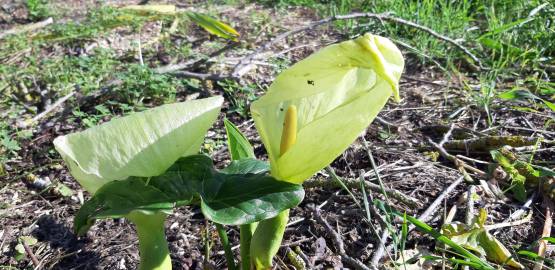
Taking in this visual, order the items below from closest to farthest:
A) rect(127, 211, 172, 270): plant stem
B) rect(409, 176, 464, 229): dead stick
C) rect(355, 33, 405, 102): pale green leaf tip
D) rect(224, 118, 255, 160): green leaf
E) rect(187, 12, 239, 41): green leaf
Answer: rect(355, 33, 405, 102): pale green leaf tip < rect(127, 211, 172, 270): plant stem < rect(224, 118, 255, 160): green leaf < rect(409, 176, 464, 229): dead stick < rect(187, 12, 239, 41): green leaf

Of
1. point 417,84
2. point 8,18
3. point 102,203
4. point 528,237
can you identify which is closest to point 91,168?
point 102,203

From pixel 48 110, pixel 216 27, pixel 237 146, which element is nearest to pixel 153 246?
pixel 237 146

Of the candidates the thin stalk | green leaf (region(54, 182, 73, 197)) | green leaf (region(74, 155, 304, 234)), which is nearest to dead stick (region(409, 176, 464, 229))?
the thin stalk

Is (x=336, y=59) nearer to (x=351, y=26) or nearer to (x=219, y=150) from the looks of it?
(x=219, y=150)

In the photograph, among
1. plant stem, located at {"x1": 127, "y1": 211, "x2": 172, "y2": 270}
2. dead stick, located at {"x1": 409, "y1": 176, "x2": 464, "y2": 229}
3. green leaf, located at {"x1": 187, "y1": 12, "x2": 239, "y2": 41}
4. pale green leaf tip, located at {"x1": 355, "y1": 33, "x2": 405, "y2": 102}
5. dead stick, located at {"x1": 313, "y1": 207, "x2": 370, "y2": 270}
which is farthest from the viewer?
green leaf, located at {"x1": 187, "y1": 12, "x2": 239, "y2": 41}

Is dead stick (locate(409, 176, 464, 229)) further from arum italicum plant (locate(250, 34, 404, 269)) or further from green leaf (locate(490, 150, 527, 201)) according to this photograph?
arum italicum plant (locate(250, 34, 404, 269))
